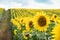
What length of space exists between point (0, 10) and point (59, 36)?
8.69 metres

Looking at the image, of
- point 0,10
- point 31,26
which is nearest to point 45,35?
point 31,26

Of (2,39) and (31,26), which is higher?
(31,26)

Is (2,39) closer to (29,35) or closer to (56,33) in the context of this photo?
(29,35)

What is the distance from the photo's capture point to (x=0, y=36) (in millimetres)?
4738

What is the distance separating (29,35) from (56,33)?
30.7 inches

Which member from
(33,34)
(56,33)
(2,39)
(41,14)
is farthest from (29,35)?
(2,39)

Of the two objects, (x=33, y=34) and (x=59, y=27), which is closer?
(x=59, y=27)

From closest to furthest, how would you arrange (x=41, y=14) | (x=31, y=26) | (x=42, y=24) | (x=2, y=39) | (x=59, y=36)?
(x=59, y=36) → (x=42, y=24) → (x=41, y=14) → (x=31, y=26) → (x=2, y=39)

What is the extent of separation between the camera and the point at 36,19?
1.46 meters

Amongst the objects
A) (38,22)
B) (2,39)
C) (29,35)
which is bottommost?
(2,39)

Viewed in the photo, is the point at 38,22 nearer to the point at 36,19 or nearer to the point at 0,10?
the point at 36,19

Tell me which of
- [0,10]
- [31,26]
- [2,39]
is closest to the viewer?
[31,26]

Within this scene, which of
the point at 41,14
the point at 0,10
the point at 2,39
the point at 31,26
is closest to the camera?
the point at 41,14

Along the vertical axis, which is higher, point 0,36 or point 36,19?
point 36,19
